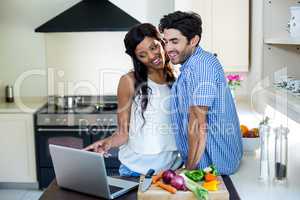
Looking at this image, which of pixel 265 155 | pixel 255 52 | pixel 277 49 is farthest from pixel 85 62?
pixel 265 155

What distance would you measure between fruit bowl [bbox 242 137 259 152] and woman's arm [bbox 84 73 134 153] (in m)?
0.63

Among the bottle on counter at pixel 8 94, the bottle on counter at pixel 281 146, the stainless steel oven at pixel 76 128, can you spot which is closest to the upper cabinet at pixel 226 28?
the stainless steel oven at pixel 76 128

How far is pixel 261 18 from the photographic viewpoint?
256 cm

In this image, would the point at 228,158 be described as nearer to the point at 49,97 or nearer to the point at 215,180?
the point at 215,180

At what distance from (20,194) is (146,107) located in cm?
255

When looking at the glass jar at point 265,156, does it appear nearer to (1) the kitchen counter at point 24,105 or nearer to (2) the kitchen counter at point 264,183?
(2) the kitchen counter at point 264,183

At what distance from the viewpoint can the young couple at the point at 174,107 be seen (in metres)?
1.64

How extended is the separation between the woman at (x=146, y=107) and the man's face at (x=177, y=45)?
0.21 m

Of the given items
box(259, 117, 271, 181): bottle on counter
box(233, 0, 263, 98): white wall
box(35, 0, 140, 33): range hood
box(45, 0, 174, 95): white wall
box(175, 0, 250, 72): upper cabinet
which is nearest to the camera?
box(259, 117, 271, 181): bottle on counter

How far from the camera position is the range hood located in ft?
12.0

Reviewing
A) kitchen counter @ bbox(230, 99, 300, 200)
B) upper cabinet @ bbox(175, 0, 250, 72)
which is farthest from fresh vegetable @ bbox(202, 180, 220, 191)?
upper cabinet @ bbox(175, 0, 250, 72)

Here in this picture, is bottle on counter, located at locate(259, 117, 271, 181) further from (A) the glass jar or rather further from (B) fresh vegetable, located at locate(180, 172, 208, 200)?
(B) fresh vegetable, located at locate(180, 172, 208, 200)

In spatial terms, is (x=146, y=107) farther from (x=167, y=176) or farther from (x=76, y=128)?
A: (x=76, y=128)

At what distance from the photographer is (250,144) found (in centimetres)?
215
